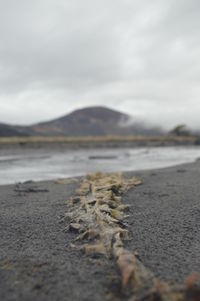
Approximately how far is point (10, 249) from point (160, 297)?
1.66 metres

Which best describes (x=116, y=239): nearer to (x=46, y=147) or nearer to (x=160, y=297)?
(x=160, y=297)

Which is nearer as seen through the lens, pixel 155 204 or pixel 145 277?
pixel 145 277

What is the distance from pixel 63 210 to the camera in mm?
4273

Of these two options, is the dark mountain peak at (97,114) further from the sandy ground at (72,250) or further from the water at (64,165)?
the sandy ground at (72,250)

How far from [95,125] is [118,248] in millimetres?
108865

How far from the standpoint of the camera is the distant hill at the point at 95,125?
94.1 metres

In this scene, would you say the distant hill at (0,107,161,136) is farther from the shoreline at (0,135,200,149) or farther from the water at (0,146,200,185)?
the water at (0,146,200,185)

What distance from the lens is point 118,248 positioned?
2.41 m

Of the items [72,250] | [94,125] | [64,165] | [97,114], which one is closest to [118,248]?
[72,250]

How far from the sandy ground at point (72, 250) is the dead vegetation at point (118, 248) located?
0.10 metres

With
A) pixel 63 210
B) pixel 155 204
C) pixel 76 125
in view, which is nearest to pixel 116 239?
pixel 63 210

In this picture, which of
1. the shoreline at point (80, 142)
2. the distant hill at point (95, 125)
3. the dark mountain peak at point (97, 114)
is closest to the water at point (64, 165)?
the shoreline at point (80, 142)

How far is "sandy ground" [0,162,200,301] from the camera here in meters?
1.95

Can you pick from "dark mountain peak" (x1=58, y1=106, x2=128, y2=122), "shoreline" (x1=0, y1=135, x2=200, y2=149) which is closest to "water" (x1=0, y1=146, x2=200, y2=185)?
"shoreline" (x1=0, y1=135, x2=200, y2=149)
